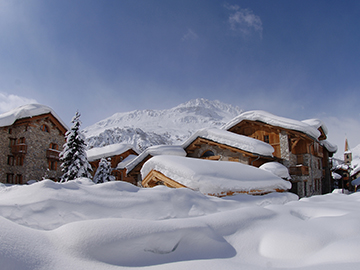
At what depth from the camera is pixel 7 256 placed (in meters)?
1.67

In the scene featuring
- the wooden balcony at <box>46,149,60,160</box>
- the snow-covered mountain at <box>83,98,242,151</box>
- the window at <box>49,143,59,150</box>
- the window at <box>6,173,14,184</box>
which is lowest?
the window at <box>6,173,14,184</box>

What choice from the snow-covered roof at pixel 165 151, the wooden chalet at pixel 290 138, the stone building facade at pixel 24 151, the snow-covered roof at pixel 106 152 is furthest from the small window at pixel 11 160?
the wooden chalet at pixel 290 138

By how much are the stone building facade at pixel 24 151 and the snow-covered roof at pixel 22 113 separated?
42 cm

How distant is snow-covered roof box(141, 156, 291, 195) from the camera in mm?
5754

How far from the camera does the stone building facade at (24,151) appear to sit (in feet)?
75.1

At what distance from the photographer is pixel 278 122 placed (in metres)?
15.6

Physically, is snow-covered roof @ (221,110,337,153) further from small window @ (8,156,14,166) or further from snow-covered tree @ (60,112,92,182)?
small window @ (8,156,14,166)

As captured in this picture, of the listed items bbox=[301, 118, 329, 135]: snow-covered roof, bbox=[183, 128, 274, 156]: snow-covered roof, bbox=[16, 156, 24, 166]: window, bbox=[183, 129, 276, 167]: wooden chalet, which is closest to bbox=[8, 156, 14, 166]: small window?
bbox=[16, 156, 24, 166]: window

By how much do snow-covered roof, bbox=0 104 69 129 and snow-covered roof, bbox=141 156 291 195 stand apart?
2137cm

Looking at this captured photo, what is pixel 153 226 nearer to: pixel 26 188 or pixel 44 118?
pixel 26 188

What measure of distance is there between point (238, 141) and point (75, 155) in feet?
45.0

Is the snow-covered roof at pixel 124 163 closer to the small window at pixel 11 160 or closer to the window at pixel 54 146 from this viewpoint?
the window at pixel 54 146

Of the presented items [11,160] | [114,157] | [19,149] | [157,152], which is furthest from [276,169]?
[11,160]

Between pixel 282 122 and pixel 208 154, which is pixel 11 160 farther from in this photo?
pixel 282 122
